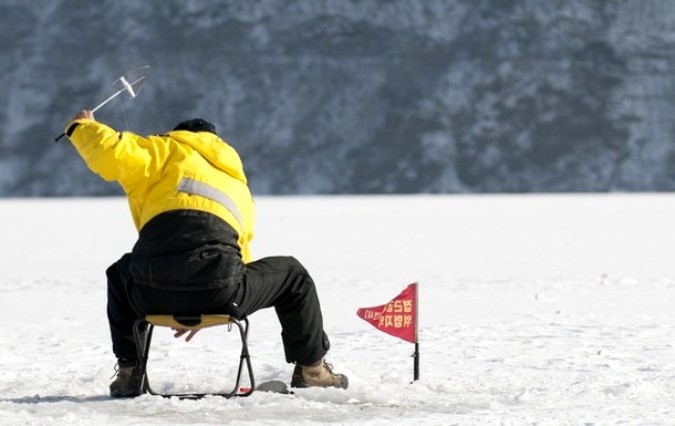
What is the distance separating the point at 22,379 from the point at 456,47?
54704 mm

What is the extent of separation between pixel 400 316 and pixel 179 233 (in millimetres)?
969

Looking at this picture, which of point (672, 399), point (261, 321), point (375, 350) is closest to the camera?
point (672, 399)

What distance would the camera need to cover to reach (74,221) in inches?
928

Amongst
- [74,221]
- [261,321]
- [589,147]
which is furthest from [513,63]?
[261,321]

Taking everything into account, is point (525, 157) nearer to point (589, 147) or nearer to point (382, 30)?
point (589, 147)

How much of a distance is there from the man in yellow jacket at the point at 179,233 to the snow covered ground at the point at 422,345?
30 cm

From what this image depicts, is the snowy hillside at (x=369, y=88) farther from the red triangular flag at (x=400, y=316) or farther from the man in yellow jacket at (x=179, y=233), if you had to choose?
the man in yellow jacket at (x=179, y=233)

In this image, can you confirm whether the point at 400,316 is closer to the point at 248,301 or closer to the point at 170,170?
the point at 248,301

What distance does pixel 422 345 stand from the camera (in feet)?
19.0

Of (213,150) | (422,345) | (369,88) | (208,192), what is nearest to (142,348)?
(208,192)

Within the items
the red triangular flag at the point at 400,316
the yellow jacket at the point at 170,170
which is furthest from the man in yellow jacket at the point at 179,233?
the red triangular flag at the point at 400,316

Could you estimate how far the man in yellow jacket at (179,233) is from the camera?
388cm

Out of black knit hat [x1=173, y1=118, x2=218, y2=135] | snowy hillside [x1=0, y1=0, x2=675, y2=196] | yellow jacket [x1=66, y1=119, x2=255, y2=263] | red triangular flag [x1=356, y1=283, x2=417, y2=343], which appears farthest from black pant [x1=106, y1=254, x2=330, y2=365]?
snowy hillside [x1=0, y1=0, x2=675, y2=196]

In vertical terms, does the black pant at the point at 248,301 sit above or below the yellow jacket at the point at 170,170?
below
